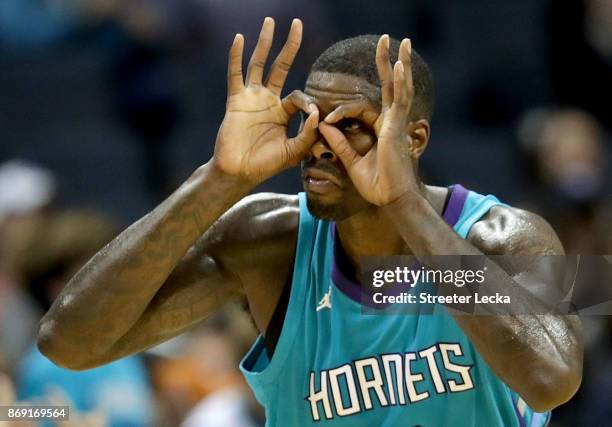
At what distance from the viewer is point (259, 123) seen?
435 cm

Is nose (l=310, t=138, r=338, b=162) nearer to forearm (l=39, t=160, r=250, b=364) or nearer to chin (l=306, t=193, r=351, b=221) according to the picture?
chin (l=306, t=193, r=351, b=221)

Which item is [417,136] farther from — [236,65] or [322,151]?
[236,65]

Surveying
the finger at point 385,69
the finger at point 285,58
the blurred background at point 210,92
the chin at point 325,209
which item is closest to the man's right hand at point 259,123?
the finger at point 285,58

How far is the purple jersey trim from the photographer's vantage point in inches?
176

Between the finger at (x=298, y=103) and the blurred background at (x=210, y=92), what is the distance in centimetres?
322

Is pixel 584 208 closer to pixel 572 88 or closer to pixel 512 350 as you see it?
pixel 572 88

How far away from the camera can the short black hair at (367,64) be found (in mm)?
4391

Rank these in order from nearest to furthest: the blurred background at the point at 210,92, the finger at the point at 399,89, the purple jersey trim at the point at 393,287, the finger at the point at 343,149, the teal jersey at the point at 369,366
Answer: the finger at the point at 399,89 → the finger at the point at 343,149 → the teal jersey at the point at 369,366 → the purple jersey trim at the point at 393,287 → the blurred background at the point at 210,92

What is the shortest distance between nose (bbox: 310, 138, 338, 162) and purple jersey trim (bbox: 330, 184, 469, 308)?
0.44m

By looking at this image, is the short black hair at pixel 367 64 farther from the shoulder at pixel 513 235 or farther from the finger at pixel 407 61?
the shoulder at pixel 513 235

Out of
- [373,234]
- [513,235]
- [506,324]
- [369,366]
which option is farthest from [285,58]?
[506,324]

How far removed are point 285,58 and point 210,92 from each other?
219 inches

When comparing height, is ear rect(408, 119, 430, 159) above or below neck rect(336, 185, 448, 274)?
above

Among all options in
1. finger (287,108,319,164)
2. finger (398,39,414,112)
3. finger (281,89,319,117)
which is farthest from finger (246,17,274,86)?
finger (398,39,414,112)
